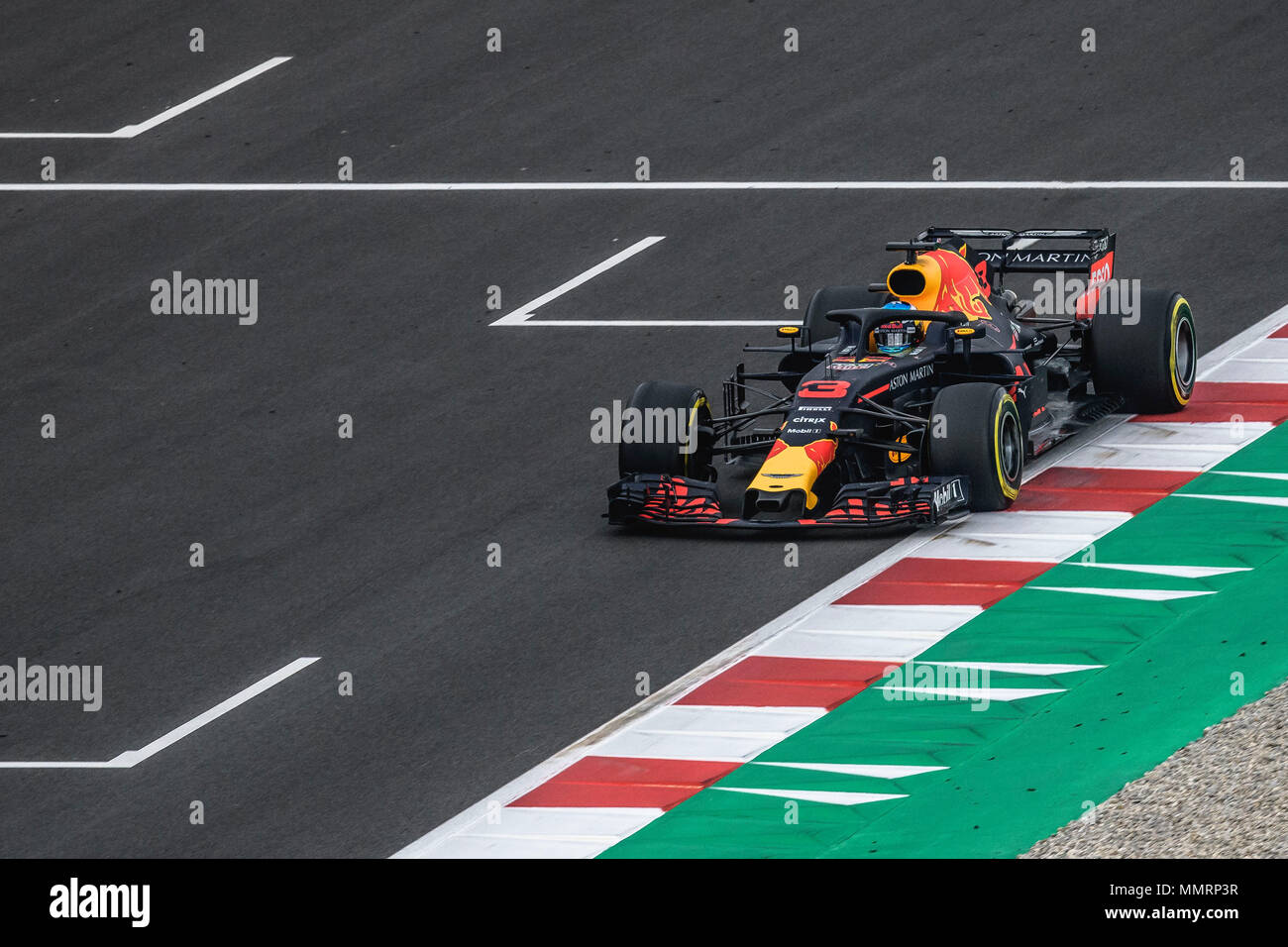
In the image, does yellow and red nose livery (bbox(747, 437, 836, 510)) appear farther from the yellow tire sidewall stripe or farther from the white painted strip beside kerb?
the yellow tire sidewall stripe

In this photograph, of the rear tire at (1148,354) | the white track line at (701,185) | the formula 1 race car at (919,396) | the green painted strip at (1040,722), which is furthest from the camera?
the white track line at (701,185)

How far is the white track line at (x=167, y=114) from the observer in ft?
88.2

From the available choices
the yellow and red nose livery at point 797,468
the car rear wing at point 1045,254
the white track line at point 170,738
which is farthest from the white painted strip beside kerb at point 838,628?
the white track line at point 170,738

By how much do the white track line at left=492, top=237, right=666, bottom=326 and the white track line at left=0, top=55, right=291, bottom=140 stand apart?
7342 millimetres

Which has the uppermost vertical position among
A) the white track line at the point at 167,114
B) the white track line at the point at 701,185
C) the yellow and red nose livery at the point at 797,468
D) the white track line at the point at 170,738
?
the white track line at the point at 167,114

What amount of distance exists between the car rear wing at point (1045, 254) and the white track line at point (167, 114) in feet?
39.8

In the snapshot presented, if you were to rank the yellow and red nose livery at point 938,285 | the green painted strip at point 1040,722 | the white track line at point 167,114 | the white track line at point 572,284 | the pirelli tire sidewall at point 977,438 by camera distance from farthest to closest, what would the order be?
the white track line at point 167,114 < the white track line at point 572,284 < the yellow and red nose livery at point 938,285 < the pirelli tire sidewall at point 977,438 < the green painted strip at point 1040,722

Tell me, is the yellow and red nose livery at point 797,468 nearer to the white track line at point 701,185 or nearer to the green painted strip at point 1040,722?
the green painted strip at point 1040,722

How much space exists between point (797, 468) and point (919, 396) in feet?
4.74

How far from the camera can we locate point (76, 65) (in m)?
28.8

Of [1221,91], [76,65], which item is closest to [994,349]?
[1221,91]

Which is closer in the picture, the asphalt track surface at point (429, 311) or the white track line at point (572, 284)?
the asphalt track surface at point (429, 311)

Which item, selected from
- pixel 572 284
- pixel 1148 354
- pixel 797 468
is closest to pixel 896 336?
pixel 797 468

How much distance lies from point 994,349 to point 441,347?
5935 mm
